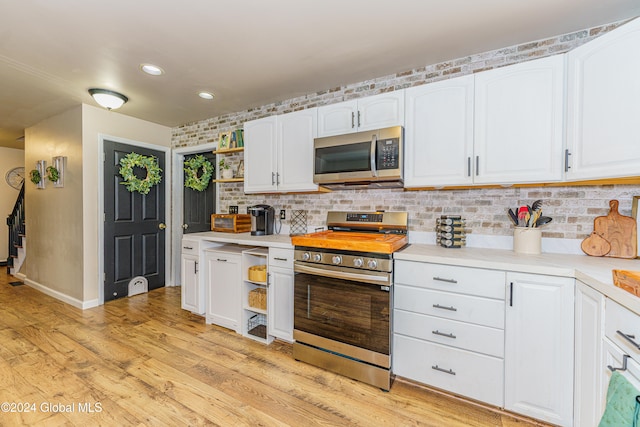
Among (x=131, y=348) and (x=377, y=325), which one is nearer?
(x=377, y=325)

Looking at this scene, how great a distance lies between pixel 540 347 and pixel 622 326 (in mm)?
579

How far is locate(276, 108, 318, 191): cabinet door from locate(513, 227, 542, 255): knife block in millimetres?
1704

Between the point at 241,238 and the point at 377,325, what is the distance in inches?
64.2

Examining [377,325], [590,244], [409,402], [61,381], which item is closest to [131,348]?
[61,381]

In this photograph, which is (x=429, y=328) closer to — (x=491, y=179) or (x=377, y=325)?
(x=377, y=325)

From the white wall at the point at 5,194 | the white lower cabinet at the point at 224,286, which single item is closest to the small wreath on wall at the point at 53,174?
the white lower cabinet at the point at 224,286

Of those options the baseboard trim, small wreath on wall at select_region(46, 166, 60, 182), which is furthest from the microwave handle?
small wreath on wall at select_region(46, 166, 60, 182)

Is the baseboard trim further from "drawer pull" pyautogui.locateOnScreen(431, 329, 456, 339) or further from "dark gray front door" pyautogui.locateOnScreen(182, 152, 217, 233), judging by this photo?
"drawer pull" pyautogui.locateOnScreen(431, 329, 456, 339)

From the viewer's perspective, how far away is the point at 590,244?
6.37ft

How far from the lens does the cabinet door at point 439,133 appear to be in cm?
208

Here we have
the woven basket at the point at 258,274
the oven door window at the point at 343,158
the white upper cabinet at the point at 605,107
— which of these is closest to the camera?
the white upper cabinet at the point at 605,107

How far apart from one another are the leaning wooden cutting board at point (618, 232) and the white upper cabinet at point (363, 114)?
1.53 metres

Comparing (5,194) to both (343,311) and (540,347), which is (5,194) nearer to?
(343,311)

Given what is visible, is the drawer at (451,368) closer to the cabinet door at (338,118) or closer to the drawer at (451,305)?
the drawer at (451,305)
